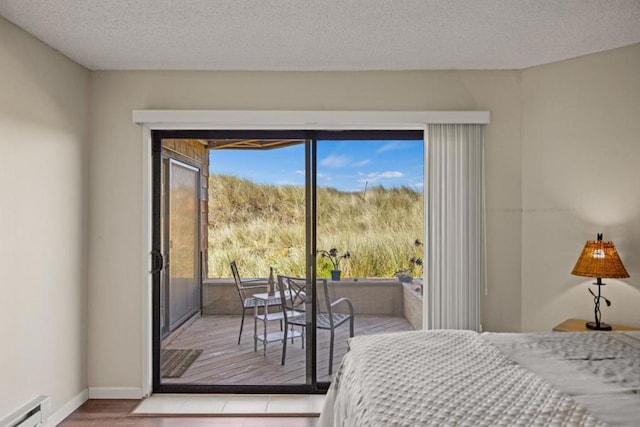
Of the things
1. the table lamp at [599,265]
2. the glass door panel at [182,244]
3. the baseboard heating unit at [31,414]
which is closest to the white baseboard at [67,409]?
the baseboard heating unit at [31,414]

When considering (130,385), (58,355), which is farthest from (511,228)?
(58,355)

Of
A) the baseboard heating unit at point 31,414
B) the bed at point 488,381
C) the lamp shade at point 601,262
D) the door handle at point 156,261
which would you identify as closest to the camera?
the bed at point 488,381

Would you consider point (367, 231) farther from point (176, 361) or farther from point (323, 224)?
point (176, 361)

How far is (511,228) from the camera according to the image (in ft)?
11.9

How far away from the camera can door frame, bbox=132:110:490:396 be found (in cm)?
353

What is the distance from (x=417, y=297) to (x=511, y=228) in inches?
35.0

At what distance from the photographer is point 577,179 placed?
11.1ft

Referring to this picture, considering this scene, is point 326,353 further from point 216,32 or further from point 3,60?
point 3,60

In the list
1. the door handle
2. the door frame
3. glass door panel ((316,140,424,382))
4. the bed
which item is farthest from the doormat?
Answer: the bed

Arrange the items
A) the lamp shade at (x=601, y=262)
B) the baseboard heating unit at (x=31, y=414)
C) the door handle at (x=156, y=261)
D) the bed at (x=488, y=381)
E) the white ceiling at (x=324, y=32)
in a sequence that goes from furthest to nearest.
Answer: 1. the door handle at (x=156, y=261)
2. the lamp shade at (x=601, y=262)
3. the baseboard heating unit at (x=31, y=414)
4. the white ceiling at (x=324, y=32)
5. the bed at (x=488, y=381)

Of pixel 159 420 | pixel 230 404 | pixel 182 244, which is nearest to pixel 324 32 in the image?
pixel 182 244

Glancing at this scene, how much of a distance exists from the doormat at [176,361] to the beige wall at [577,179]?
103 inches

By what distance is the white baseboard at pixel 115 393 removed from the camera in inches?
141

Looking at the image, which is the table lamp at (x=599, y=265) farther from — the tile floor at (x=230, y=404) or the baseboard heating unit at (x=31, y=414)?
the baseboard heating unit at (x=31, y=414)
